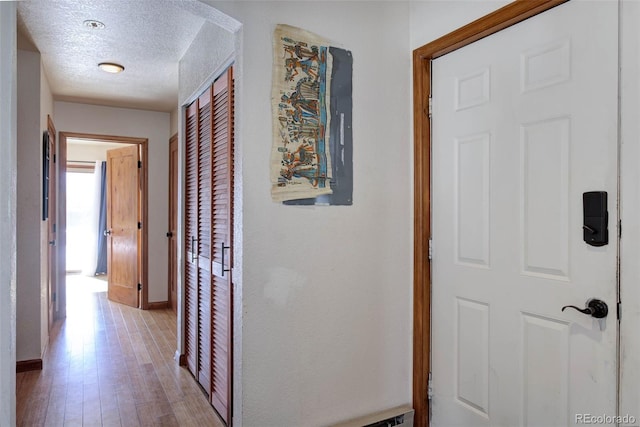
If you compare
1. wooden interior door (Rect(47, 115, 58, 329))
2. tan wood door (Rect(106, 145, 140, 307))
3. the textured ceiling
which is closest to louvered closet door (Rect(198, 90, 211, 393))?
the textured ceiling

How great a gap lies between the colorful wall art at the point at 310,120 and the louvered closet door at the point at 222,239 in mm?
548

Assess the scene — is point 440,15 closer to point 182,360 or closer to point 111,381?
point 182,360

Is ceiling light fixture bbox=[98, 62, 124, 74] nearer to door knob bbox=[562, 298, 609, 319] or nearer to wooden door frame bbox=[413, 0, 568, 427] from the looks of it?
wooden door frame bbox=[413, 0, 568, 427]

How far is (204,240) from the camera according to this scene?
2701mm

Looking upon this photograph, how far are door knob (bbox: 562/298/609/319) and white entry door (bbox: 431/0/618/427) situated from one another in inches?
0.8

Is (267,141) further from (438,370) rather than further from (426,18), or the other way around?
(438,370)

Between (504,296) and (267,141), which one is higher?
(267,141)

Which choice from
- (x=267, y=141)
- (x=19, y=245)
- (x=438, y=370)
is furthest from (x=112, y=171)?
(x=438, y=370)

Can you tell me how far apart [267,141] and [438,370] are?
1.44 metres

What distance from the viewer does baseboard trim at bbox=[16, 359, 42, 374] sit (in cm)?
306

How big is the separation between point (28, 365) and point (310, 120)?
3049 mm

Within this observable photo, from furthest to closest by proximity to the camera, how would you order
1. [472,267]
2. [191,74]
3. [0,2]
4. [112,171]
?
1. [112,171]
2. [191,74]
3. [472,267]
4. [0,2]

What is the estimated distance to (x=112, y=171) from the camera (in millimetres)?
5484

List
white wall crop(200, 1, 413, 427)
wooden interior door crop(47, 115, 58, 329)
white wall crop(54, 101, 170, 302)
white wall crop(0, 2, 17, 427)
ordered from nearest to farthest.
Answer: white wall crop(0, 2, 17, 427), white wall crop(200, 1, 413, 427), wooden interior door crop(47, 115, 58, 329), white wall crop(54, 101, 170, 302)
